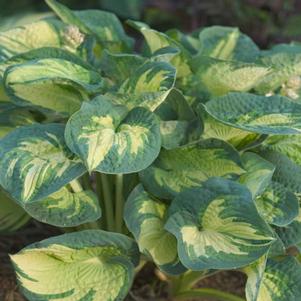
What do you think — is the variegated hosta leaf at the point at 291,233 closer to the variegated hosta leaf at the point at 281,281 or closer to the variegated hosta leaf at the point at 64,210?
the variegated hosta leaf at the point at 281,281

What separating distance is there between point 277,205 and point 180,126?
21 centimetres

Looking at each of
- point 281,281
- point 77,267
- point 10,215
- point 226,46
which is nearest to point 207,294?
point 281,281

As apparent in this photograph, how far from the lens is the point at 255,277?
1035 millimetres

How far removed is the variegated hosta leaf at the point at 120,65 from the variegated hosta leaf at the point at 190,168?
18cm

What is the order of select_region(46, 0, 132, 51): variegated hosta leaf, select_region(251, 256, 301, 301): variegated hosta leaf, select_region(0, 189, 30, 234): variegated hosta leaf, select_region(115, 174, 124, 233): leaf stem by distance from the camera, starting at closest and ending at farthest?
select_region(251, 256, 301, 301): variegated hosta leaf, select_region(115, 174, 124, 233): leaf stem, select_region(0, 189, 30, 234): variegated hosta leaf, select_region(46, 0, 132, 51): variegated hosta leaf

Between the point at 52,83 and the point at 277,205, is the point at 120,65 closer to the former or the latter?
the point at 52,83

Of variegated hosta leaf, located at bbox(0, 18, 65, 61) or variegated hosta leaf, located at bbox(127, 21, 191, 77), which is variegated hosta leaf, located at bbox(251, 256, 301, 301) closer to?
variegated hosta leaf, located at bbox(127, 21, 191, 77)

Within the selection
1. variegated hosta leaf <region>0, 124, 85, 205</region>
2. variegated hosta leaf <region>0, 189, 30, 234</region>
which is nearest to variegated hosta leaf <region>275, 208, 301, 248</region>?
variegated hosta leaf <region>0, 124, 85, 205</region>

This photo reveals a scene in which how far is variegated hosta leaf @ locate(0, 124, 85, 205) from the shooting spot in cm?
99

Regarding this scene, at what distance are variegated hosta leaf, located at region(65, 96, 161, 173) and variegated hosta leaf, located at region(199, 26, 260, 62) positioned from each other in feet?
1.32

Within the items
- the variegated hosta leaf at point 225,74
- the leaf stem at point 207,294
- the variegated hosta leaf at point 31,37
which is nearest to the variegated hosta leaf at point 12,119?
the variegated hosta leaf at point 31,37

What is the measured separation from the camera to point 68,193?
3.64 feet

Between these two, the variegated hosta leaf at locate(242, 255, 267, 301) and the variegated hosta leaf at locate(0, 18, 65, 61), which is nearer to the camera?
the variegated hosta leaf at locate(242, 255, 267, 301)

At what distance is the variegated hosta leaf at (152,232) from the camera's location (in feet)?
3.47
